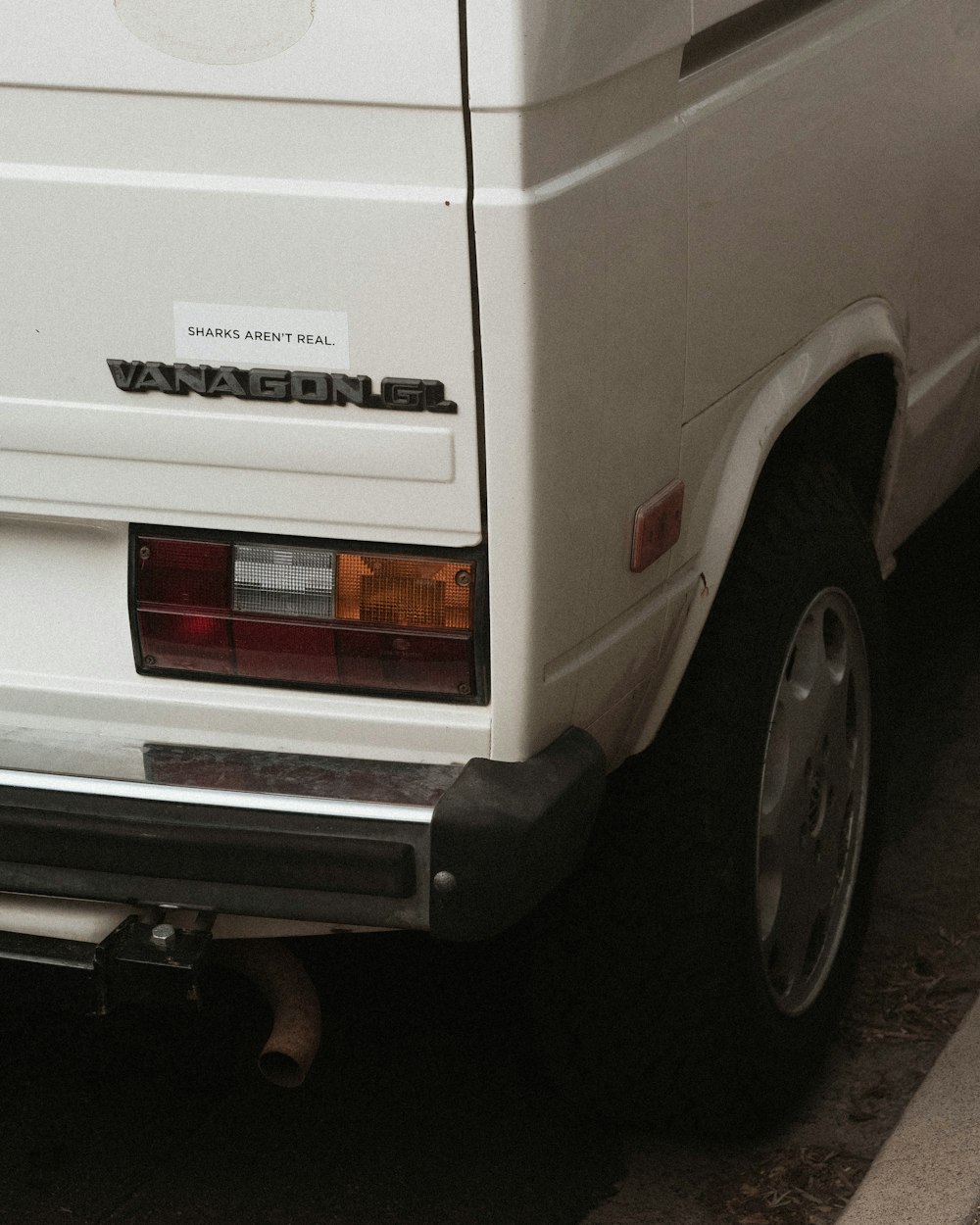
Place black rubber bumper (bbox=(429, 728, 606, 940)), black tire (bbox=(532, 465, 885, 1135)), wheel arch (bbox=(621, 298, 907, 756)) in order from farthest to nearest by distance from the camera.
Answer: black tire (bbox=(532, 465, 885, 1135))
wheel arch (bbox=(621, 298, 907, 756))
black rubber bumper (bbox=(429, 728, 606, 940))

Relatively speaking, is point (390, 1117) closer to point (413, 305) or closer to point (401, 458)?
point (401, 458)

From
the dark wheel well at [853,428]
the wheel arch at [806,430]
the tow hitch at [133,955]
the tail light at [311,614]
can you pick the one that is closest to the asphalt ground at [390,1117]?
the tow hitch at [133,955]

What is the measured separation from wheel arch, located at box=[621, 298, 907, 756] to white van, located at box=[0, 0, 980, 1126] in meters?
0.01

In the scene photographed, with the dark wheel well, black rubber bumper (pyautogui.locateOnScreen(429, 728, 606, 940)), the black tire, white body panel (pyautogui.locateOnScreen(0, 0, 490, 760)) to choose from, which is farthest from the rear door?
the dark wheel well

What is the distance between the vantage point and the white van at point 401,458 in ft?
5.79

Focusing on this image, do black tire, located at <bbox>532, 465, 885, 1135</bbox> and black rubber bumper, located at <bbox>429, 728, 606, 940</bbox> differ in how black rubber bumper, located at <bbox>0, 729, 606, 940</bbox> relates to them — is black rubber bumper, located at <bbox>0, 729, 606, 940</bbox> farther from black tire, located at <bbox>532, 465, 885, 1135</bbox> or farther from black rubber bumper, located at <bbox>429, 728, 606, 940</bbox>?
black tire, located at <bbox>532, 465, 885, 1135</bbox>

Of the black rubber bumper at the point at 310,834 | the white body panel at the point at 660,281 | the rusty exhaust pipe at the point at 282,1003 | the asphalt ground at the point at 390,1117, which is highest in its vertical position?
the white body panel at the point at 660,281

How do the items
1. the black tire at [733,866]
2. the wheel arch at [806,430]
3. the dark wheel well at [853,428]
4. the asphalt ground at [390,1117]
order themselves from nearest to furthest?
1. the wheel arch at [806,430]
2. the black tire at [733,866]
3. the asphalt ground at [390,1117]
4. the dark wheel well at [853,428]

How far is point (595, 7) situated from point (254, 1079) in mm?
1853

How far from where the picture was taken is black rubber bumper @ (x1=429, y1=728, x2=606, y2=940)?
6.18 ft

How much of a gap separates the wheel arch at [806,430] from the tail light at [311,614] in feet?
1.34

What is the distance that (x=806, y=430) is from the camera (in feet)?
→ 8.79

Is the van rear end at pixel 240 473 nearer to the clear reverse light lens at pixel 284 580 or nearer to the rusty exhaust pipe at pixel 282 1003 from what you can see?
the clear reverse light lens at pixel 284 580

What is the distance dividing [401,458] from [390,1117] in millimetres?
1326
